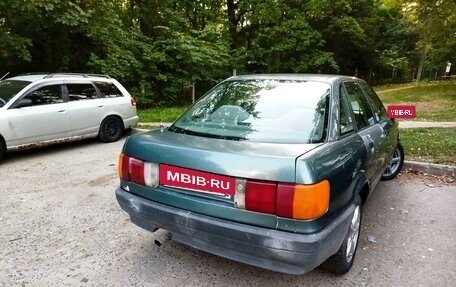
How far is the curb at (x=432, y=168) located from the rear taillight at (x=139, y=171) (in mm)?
4620

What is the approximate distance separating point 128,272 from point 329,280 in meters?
1.62

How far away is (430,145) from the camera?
6707 millimetres

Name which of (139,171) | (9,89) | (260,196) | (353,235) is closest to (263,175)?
(260,196)

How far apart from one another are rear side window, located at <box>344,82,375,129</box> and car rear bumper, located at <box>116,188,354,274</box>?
107cm

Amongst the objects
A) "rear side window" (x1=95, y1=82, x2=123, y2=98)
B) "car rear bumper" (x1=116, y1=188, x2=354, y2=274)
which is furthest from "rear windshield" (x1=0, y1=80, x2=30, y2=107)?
"car rear bumper" (x1=116, y1=188, x2=354, y2=274)

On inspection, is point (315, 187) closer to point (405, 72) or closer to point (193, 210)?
point (193, 210)

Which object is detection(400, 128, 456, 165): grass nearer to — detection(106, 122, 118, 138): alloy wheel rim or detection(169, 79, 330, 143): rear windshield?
detection(169, 79, 330, 143): rear windshield

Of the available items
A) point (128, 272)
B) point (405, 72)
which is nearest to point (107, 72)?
point (128, 272)

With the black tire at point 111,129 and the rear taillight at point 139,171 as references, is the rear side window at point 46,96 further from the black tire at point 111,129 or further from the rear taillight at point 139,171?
the rear taillight at point 139,171

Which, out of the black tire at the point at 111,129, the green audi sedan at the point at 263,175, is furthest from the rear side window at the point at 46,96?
the green audi sedan at the point at 263,175

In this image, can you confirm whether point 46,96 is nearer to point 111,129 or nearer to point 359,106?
point 111,129

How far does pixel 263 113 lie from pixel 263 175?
905mm

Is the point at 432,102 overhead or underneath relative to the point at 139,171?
underneath

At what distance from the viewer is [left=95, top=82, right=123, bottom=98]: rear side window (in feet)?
25.7
